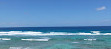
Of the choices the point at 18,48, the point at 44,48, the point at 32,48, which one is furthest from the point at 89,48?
the point at 18,48

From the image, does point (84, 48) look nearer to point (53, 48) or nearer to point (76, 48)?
point (76, 48)

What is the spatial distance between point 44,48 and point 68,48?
2588 millimetres

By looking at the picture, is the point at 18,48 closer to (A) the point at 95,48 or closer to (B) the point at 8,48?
(B) the point at 8,48

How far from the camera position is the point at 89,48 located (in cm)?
1652

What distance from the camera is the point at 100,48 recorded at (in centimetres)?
1647

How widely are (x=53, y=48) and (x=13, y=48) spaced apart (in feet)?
13.9

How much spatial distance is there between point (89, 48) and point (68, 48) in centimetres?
222

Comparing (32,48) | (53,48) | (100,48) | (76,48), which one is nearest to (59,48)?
(53,48)

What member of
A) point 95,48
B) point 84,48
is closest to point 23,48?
point 84,48

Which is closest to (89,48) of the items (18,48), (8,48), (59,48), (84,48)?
(84,48)

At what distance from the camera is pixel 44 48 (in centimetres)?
1681

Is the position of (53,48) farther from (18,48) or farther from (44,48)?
(18,48)

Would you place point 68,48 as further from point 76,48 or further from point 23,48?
point 23,48

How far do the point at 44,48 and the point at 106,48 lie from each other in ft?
21.4
